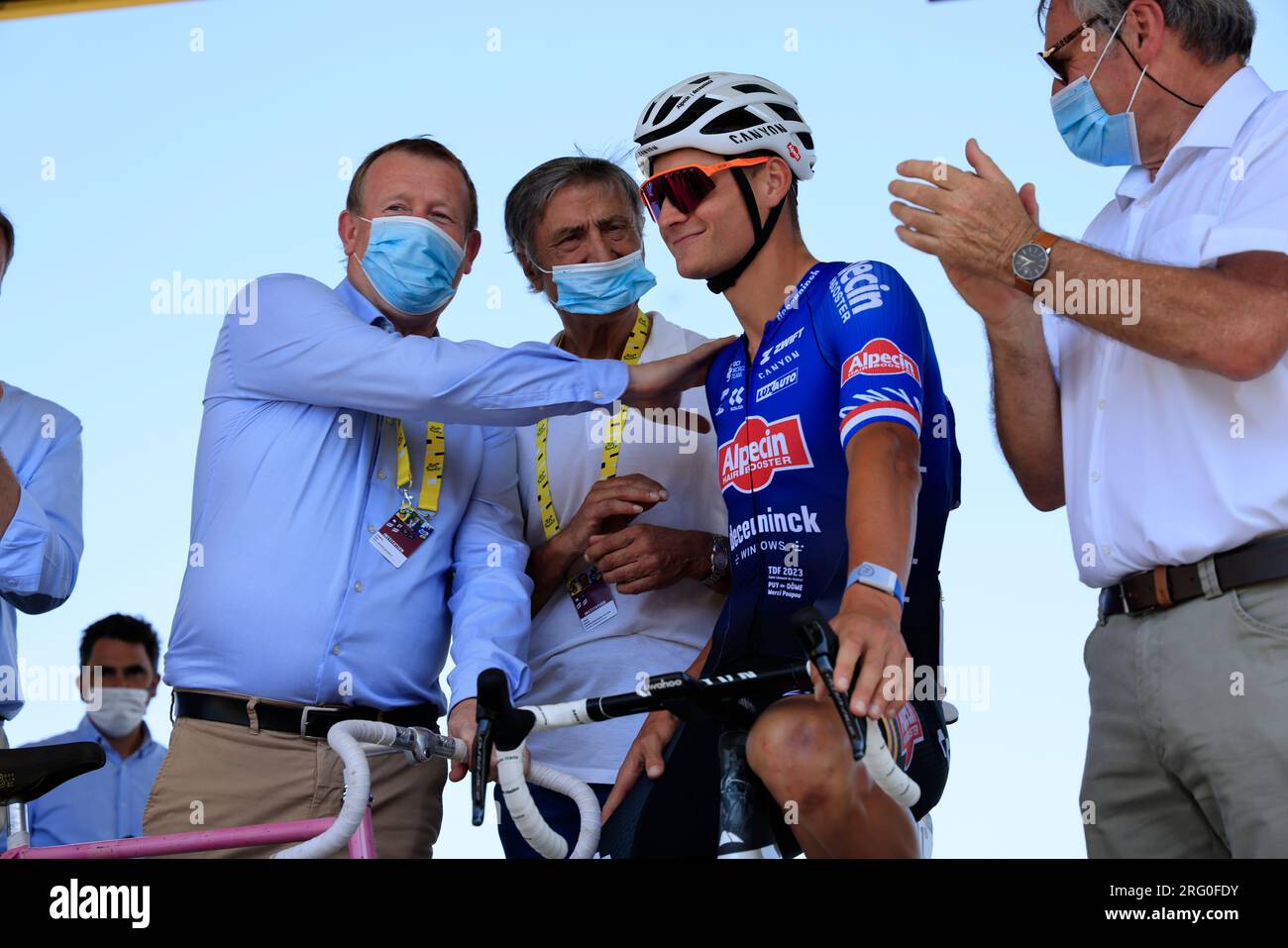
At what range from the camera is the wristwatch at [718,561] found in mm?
3197

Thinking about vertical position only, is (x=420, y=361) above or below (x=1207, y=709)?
above

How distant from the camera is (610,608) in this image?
10.8 ft

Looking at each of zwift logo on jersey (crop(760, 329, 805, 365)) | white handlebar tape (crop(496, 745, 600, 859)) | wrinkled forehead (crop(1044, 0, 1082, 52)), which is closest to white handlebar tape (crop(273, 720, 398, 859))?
white handlebar tape (crop(496, 745, 600, 859))

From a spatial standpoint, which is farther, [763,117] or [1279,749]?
[763,117]

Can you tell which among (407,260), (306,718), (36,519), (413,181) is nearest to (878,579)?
(306,718)

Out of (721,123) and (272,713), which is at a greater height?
(721,123)

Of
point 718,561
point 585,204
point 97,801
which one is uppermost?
point 585,204

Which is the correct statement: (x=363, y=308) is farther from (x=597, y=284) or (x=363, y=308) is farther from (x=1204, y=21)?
(x=1204, y=21)

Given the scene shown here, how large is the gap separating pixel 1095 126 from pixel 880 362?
76 centimetres

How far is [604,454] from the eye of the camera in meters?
3.49

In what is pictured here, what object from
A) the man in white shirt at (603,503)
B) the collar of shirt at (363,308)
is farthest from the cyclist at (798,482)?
the collar of shirt at (363,308)
